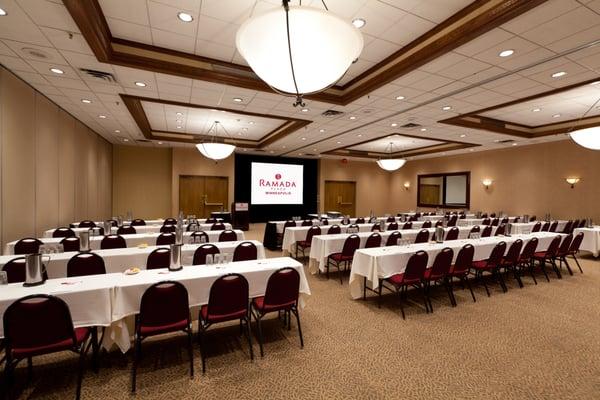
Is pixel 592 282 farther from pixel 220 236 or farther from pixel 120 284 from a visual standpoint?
pixel 120 284

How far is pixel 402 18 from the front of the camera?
3617 mm

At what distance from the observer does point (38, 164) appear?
5914mm

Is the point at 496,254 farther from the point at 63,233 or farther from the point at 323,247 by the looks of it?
the point at 63,233

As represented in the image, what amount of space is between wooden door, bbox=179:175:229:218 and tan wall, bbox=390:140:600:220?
10.9m

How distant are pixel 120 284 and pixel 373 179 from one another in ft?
53.4

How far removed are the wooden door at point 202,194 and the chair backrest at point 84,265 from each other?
9669mm

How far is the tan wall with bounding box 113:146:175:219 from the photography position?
1230 centimetres

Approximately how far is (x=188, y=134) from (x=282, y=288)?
959cm

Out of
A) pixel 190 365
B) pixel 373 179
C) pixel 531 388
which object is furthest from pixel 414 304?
pixel 373 179

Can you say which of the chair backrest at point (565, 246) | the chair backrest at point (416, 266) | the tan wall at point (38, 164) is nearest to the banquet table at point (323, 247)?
the chair backrest at point (416, 266)

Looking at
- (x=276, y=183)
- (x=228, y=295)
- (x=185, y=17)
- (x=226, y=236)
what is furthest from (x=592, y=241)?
(x=276, y=183)

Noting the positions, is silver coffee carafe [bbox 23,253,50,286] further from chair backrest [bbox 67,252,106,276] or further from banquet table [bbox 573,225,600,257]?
banquet table [bbox 573,225,600,257]

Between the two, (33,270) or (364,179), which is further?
(364,179)

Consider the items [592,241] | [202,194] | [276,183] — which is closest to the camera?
[592,241]
